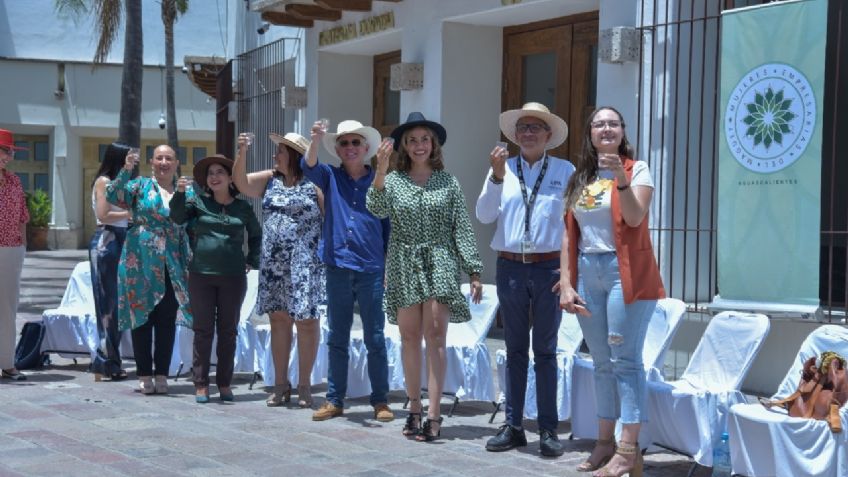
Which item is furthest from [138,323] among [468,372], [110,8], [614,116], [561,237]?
[110,8]

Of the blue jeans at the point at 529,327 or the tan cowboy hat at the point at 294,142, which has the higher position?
the tan cowboy hat at the point at 294,142

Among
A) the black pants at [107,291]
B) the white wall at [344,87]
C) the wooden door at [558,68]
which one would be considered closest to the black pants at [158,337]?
the black pants at [107,291]

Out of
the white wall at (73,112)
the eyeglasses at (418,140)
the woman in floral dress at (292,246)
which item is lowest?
the woman in floral dress at (292,246)

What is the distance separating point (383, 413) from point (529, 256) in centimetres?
171

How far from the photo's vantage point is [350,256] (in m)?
7.57

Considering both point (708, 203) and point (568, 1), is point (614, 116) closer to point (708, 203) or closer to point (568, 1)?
point (708, 203)

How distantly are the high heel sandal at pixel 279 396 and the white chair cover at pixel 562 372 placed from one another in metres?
1.55

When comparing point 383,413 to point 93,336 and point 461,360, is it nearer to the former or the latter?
point 461,360

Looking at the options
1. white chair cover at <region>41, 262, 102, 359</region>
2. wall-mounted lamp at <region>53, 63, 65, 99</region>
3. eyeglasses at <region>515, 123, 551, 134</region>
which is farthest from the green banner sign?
wall-mounted lamp at <region>53, 63, 65, 99</region>

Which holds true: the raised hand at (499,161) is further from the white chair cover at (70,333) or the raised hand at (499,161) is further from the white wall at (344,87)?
the white wall at (344,87)

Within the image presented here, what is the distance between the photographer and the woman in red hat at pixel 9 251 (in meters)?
9.09

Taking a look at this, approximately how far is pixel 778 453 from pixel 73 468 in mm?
3501

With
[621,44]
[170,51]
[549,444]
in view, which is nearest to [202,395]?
[549,444]

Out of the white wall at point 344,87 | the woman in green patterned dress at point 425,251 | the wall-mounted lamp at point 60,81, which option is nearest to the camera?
the woman in green patterned dress at point 425,251
